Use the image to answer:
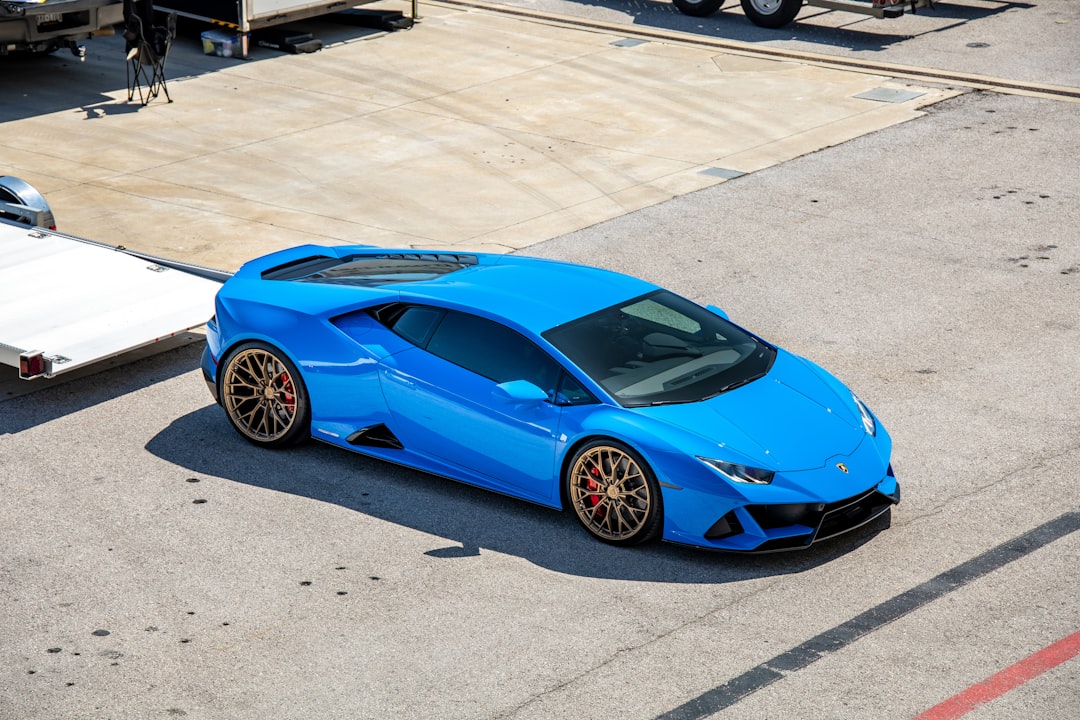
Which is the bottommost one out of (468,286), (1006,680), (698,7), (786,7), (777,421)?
(1006,680)

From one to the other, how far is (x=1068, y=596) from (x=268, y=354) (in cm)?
478

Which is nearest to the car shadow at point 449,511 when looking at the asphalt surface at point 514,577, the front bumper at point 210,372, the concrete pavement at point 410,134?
the asphalt surface at point 514,577

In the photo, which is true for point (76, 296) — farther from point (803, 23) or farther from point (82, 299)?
point (803, 23)

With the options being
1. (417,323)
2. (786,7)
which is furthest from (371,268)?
(786,7)

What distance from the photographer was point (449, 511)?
26.7ft

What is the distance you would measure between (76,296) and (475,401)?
3.79 m

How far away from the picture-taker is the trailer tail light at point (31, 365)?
9.05 m

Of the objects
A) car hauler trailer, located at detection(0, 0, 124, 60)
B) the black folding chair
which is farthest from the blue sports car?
car hauler trailer, located at detection(0, 0, 124, 60)

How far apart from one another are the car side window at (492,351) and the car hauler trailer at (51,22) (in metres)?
10.2

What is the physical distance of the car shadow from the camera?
7.50 metres

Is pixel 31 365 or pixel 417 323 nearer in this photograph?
pixel 417 323

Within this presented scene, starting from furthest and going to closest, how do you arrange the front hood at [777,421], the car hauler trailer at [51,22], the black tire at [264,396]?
1. the car hauler trailer at [51,22]
2. the black tire at [264,396]
3. the front hood at [777,421]

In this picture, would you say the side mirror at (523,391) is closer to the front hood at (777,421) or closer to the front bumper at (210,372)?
the front hood at (777,421)

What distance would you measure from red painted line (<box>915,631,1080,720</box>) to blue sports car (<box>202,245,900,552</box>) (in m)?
1.24
